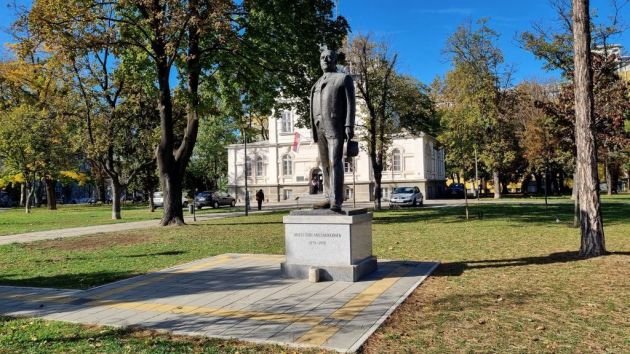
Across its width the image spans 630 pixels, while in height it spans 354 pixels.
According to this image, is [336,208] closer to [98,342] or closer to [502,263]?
[502,263]

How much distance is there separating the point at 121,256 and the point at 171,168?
9.01 meters

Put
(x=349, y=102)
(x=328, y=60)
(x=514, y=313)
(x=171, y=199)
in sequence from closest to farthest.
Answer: (x=514, y=313) → (x=349, y=102) → (x=328, y=60) → (x=171, y=199)

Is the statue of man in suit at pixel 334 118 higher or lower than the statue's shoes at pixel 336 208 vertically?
higher

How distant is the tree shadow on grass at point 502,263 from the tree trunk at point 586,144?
43 centimetres

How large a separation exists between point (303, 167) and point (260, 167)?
5098 millimetres

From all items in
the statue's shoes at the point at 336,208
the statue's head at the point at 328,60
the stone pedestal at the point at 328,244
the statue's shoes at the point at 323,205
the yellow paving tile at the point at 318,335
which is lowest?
the yellow paving tile at the point at 318,335

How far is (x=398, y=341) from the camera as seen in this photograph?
16.9ft

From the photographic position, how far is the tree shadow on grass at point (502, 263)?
916 centimetres

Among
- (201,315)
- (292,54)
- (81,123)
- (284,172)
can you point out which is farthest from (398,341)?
(284,172)

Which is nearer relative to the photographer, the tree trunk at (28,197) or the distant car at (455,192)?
the tree trunk at (28,197)

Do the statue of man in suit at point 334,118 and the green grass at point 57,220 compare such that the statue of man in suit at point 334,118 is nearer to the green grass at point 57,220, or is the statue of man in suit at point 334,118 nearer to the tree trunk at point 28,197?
the green grass at point 57,220

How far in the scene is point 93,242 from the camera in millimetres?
15859

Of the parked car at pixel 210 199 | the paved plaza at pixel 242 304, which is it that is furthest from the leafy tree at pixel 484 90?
the paved plaza at pixel 242 304

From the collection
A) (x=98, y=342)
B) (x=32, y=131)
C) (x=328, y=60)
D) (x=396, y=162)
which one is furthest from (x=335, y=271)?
(x=396, y=162)
